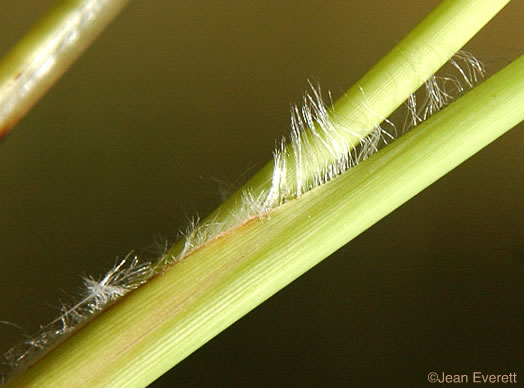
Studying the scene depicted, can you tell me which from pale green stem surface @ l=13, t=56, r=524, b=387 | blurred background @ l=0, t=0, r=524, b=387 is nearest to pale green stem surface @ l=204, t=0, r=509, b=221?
pale green stem surface @ l=13, t=56, r=524, b=387

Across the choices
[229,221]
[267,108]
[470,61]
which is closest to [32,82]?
[229,221]

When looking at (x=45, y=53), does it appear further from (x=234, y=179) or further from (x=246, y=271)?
(x=234, y=179)

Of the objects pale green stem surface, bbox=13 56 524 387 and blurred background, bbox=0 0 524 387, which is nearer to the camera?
pale green stem surface, bbox=13 56 524 387

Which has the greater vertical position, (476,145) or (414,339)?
(414,339)

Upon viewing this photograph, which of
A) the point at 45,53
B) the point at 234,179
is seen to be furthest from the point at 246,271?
the point at 234,179

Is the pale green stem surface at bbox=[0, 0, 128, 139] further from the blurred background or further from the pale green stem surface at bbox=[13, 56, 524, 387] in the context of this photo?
the blurred background

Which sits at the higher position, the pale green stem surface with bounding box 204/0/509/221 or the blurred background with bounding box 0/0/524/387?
the blurred background with bounding box 0/0/524/387

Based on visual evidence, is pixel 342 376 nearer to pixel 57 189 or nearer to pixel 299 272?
pixel 57 189
